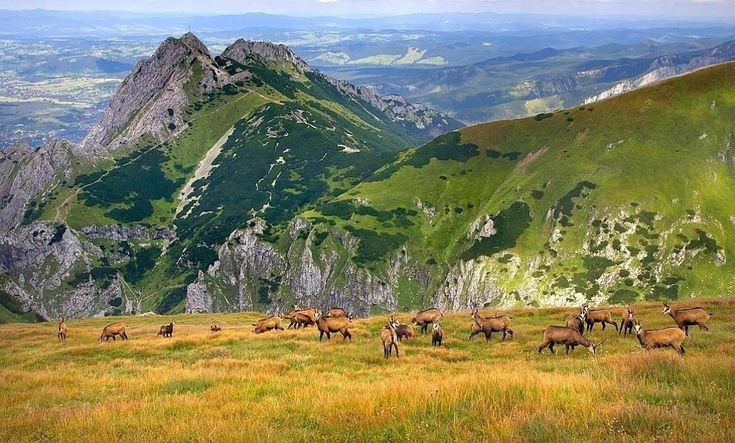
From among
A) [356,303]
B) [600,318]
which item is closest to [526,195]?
[356,303]

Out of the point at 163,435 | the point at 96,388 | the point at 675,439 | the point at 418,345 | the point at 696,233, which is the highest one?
the point at 675,439

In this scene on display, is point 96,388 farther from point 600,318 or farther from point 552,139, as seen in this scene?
point 552,139

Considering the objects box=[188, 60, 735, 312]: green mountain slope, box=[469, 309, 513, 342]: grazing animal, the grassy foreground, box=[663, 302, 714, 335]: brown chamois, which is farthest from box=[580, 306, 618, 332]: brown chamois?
box=[188, 60, 735, 312]: green mountain slope

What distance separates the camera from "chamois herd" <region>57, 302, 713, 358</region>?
2320cm

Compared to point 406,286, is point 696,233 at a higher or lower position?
higher

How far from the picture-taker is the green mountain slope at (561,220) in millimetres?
133875

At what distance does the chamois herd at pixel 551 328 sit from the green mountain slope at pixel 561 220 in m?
103

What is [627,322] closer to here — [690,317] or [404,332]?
[690,317]

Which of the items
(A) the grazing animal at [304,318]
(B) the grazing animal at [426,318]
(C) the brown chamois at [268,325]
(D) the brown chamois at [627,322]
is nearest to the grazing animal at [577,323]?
(D) the brown chamois at [627,322]

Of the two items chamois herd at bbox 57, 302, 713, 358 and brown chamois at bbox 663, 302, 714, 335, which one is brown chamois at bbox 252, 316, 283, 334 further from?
brown chamois at bbox 663, 302, 714, 335

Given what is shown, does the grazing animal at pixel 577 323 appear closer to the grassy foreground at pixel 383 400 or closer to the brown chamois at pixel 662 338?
the grassy foreground at pixel 383 400

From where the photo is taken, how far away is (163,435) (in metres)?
11.4

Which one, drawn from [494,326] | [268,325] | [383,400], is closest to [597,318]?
[494,326]

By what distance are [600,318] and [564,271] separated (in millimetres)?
112018
